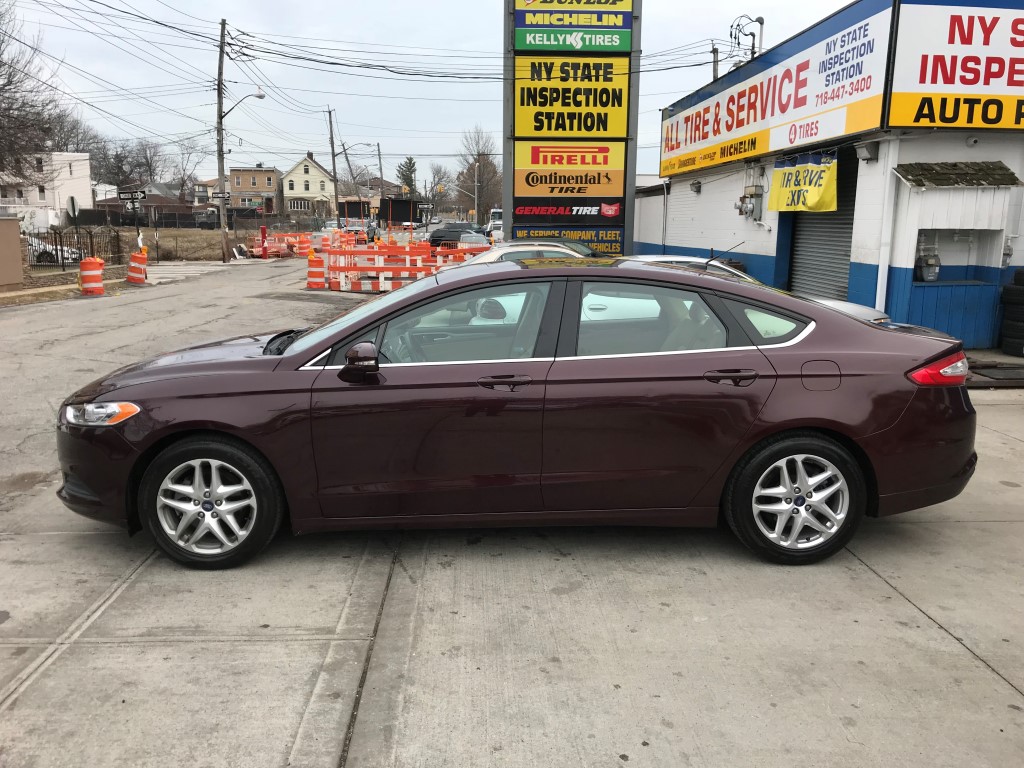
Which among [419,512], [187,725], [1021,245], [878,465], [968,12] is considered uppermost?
[968,12]

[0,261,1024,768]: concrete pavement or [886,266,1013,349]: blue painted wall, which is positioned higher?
[886,266,1013,349]: blue painted wall

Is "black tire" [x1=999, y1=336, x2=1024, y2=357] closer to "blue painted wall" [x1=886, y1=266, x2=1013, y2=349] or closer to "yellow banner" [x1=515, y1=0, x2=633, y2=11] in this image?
"blue painted wall" [x1=886, y1=266, x2=1013, y2=349]

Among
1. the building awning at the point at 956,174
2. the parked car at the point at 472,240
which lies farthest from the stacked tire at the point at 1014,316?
the parked car at the point at 472,240

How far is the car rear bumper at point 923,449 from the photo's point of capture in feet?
13.7

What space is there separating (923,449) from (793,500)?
0.74 metres

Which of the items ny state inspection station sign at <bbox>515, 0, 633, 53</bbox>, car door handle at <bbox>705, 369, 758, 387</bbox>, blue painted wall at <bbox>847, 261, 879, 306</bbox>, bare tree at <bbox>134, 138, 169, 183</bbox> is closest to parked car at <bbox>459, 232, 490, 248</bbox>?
ny state inspection station sign at <bbox>515, 0, 633, 53</bbox>

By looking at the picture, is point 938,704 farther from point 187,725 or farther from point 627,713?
point 187,725

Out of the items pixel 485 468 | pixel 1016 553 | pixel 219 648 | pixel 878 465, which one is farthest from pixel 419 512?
pixel 1016 553

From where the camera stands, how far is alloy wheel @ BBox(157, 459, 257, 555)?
161 inches

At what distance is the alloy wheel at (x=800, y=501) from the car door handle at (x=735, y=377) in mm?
447

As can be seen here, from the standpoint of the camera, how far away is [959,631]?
11.9 ft

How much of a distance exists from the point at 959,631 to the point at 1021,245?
28.6ft

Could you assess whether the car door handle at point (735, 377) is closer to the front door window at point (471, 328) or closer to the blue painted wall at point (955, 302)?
the front door window at point (471, 328)

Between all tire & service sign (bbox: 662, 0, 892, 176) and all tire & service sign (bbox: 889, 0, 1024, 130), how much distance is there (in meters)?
0.27
